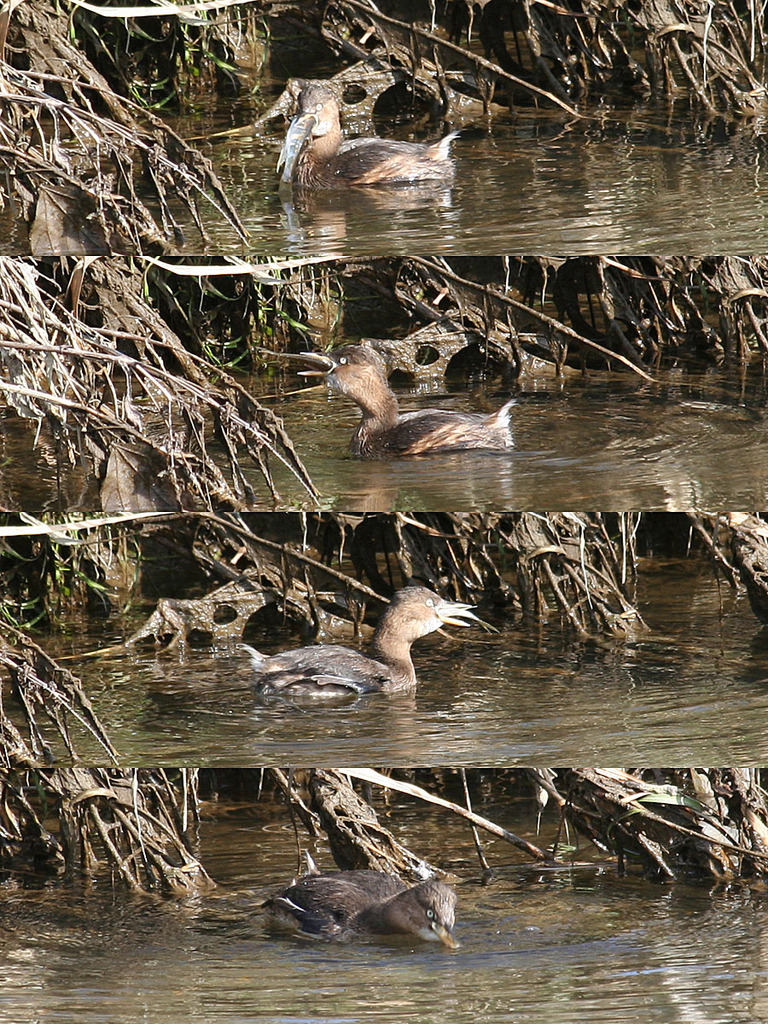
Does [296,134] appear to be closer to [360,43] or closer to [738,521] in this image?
[360,43]

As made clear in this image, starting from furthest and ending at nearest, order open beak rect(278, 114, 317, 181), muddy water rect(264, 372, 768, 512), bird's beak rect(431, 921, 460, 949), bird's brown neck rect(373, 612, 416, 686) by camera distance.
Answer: open beak rect(278, 114, 317, 181)
bird's brown neck rect(373, 612, 416, 686)
muddy water rect(264, 372, 768, 512)
bird's beak rect(431, 921, 460, 949)

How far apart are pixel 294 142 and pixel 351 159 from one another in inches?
9.7

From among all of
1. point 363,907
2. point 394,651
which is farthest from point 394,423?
point 363,907

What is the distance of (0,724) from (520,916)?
1.67 metres

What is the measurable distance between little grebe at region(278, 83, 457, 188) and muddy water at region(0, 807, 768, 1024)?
2.90 metres

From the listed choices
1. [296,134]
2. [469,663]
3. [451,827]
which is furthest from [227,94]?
[451,827]

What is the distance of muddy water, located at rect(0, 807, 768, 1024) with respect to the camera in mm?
4566

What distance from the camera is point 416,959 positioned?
505cm

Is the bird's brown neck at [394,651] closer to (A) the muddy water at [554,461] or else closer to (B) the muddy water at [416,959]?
(A) the muddy water at [554,461]

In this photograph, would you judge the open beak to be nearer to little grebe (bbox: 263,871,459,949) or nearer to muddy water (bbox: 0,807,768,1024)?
muddy water (bbox: 0,807,768,1024)

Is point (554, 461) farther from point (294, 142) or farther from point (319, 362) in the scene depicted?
point (294, 142)

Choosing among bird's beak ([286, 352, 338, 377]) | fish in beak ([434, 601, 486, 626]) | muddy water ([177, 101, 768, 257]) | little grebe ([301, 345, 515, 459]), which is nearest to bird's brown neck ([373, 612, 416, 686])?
fish in beak ([434, 601, 486, 626])

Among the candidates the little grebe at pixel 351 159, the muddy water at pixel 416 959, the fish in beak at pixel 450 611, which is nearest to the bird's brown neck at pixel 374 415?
the fish in beak at pixel 450 611

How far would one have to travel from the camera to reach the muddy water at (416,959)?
180 inches
